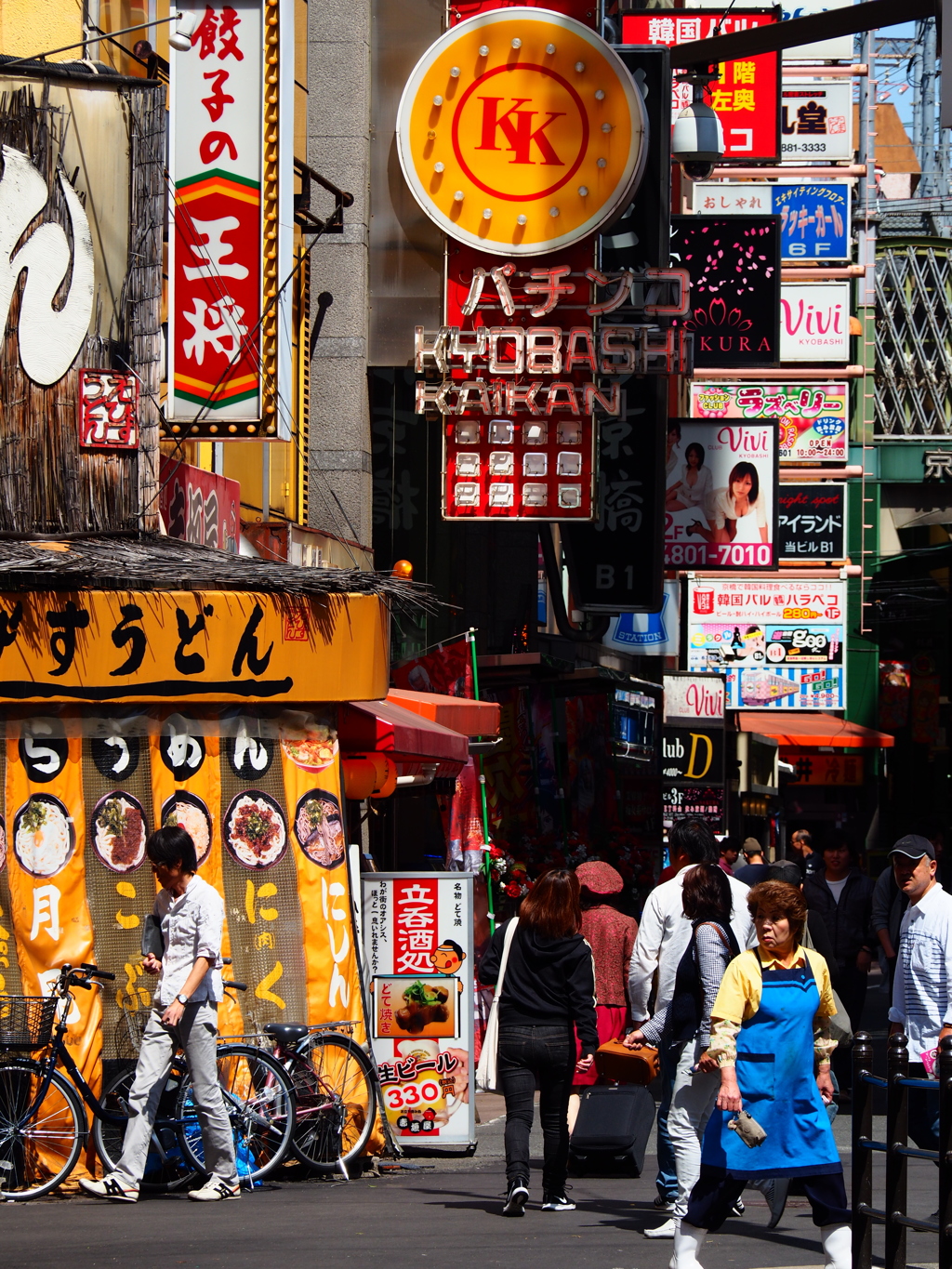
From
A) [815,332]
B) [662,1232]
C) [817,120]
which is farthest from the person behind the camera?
[817,120]

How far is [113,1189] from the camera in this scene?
9578mm

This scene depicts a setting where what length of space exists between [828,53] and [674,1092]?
26.7 m

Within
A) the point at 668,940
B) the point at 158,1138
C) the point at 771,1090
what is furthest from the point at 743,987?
the point at 158,1138

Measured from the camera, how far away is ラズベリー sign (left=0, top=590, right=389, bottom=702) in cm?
1029

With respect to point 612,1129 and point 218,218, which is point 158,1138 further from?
point 218,218

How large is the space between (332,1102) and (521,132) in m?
8.62

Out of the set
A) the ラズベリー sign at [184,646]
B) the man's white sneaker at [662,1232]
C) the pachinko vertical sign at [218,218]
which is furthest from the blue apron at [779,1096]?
the pachinko vertical sign at [218,218]

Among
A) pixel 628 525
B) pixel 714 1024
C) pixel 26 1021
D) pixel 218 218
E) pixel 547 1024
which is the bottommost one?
pixel 26 1021

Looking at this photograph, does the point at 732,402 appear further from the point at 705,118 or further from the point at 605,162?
the point at 605,162

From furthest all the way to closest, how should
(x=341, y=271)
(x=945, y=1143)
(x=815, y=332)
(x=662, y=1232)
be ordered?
(x=815, y=332)
(x=341, y=271)
(x=662, y=1232)
(x=945, y=1143)

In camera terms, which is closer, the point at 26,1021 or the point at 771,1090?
the point at 771,1090

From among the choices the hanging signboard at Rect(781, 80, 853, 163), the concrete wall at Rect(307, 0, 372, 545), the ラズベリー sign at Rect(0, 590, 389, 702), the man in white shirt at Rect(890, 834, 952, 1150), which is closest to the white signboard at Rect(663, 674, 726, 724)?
the concrete wall at Rect(307, 0, 372, 545)

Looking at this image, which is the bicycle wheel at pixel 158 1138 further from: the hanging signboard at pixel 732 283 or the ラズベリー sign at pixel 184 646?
the hanging signboard at pixel 732 283

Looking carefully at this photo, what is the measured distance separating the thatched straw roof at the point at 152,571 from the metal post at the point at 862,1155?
4805mm
